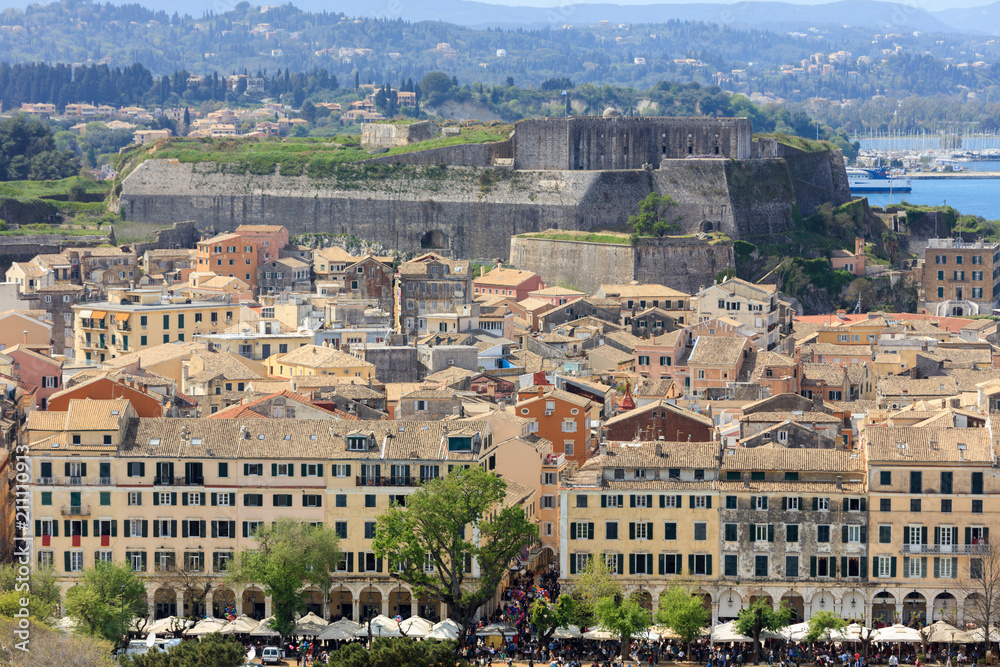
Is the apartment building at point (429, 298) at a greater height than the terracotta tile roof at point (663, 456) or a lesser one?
lesser

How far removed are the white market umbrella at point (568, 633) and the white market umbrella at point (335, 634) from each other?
5570 mm

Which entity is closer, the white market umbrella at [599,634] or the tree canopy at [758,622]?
the tree canopy at [758,622]

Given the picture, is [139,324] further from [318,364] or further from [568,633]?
[568,633]

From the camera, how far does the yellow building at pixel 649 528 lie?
55375mm

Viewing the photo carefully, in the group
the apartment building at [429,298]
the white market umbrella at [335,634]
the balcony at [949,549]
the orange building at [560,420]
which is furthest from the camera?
the apartment building at [429,298]

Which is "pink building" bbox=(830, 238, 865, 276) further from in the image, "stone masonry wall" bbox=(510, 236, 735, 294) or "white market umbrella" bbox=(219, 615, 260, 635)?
"white market umbrella" bbox=(219, 615, 260, 635)

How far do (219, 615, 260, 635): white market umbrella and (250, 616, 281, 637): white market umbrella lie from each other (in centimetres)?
12

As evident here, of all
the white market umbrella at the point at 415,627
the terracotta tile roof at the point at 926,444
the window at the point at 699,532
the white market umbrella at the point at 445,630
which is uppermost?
the terracotta tile roof at the point at 926,444

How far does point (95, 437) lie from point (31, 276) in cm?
4948

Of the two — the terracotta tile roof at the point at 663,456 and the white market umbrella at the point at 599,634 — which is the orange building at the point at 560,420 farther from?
the white market umbrella at the point at 599,634

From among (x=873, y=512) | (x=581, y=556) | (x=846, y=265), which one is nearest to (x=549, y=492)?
(x=581, y=556)

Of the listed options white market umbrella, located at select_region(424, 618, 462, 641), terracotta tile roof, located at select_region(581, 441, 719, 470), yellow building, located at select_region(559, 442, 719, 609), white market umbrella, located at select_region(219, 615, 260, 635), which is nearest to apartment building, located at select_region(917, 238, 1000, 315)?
terracotta tile roof, located at select_region(581, 441, 719, 470)

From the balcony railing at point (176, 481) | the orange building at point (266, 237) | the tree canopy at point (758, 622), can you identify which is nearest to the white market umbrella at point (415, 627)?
the balcony railing at point (176, 481)

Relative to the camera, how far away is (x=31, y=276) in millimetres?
104312
